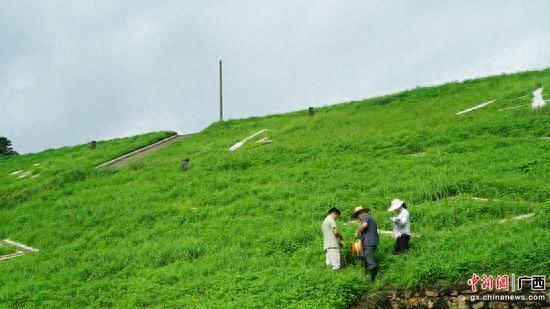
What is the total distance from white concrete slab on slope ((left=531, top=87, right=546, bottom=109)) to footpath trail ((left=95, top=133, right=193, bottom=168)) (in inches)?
890

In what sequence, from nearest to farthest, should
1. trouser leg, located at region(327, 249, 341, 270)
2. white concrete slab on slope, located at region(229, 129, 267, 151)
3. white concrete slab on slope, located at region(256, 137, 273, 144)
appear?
trouser leg, located at region(327, 249, 341, 270) < white concrete slab on slope, located at region(256, 137, 273, 144) < white concrete slab on slope, located at region(229, 129, 267, 151)

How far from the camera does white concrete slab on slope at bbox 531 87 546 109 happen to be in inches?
878

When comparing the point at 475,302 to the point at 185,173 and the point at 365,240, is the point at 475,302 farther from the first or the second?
the point at 185,173

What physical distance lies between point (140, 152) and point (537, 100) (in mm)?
24356

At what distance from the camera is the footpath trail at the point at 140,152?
104ft

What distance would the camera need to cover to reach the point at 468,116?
24031 millimetres

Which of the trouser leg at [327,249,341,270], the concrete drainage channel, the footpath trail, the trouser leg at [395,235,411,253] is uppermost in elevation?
the footpath trail

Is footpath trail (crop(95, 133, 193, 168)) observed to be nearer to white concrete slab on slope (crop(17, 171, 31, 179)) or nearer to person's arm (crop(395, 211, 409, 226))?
white concrete slab on slope (crop(17, 171, 31, 179))

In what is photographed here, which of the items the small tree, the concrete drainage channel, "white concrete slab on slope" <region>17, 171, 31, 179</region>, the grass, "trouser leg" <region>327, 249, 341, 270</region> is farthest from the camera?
the small tree

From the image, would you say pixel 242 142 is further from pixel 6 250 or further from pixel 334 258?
pixel 334 258

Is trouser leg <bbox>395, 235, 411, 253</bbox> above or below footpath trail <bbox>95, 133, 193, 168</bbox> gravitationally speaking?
below


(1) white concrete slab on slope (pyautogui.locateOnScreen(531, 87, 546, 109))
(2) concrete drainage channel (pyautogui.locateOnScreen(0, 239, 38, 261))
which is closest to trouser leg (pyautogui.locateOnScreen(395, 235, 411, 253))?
(2) concrete drainage channel (pyautogui.locateOnScreen(0, 239, 38, 261))

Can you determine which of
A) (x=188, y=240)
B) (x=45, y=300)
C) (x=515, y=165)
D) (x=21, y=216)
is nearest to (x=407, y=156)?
(x=515, y=165)

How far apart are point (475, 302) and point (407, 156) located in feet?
36.9
